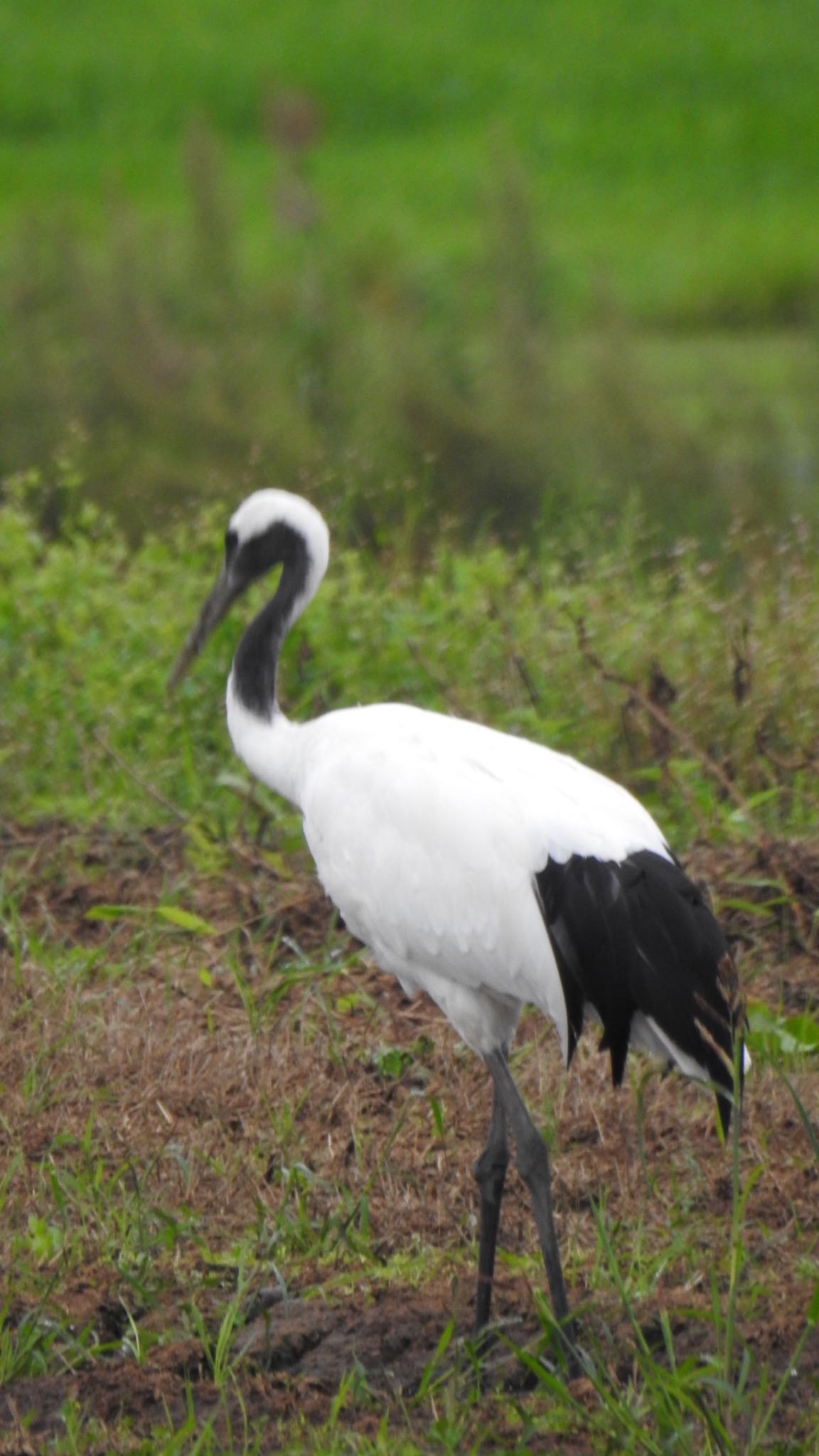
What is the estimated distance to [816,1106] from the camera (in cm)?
414

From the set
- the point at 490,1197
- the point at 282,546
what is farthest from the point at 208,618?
the point at 490,1197

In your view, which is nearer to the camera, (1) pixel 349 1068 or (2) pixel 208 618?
(1) pixel 349 1068

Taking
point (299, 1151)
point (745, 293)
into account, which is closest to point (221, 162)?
point (745, 293)

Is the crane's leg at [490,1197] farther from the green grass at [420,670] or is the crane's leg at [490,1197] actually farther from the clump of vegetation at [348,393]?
the clump of vegetation at [348,393]

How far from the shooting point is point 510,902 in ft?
11.8

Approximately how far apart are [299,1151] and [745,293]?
13138 mm

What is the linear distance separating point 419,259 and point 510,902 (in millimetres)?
10765

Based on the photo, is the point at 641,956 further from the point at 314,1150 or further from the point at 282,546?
the point at 282,546

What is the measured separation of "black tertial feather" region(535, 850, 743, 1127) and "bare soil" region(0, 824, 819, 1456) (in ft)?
0.90

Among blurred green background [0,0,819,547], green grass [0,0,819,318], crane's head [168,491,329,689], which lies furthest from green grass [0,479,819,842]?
green grass [0,0,819,318]

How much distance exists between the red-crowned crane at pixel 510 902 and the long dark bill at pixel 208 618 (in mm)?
679

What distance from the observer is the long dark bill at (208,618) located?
15.2 ft

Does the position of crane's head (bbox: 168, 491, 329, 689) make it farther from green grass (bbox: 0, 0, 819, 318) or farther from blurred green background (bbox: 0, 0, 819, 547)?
green grass (bbox: 0, 0, 819, 318)

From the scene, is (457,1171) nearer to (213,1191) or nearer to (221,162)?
(213,1191)
